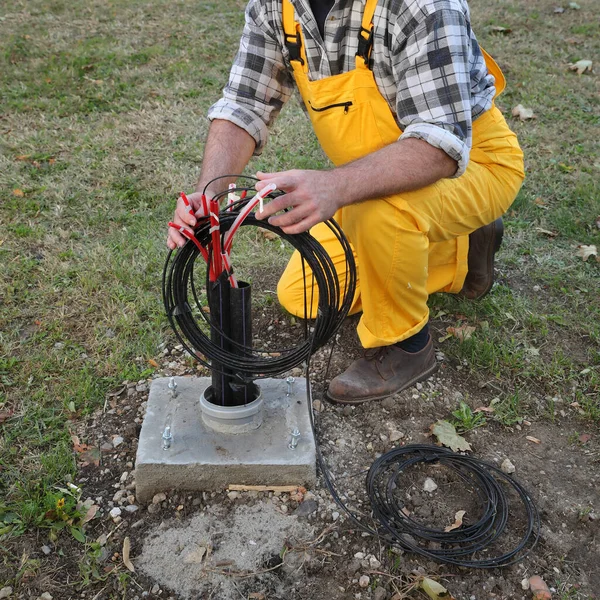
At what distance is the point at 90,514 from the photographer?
2404mm

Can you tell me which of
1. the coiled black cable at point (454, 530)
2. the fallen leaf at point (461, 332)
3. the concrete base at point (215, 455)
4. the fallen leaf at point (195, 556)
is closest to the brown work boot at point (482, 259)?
the fallen leaf at point (461, 332)

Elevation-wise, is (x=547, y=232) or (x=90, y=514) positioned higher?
(x=90, y=514)

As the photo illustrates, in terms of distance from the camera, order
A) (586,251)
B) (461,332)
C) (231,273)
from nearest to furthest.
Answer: (231,273) → (461,332) → (586,251)

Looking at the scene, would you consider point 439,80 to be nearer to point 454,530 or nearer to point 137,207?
point 454,530

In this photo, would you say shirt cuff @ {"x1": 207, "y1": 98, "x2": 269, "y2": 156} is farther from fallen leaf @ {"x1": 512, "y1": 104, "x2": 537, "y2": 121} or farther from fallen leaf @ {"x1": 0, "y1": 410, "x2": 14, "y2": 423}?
fallen leaf @ {"x1": 512, "y1": 104, "x2": 537, "y2": 121}

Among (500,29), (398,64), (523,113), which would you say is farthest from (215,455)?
(500,29)

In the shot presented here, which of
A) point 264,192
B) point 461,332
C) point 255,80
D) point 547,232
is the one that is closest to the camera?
point 264,192

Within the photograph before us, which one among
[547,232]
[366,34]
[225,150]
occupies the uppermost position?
[366,34]

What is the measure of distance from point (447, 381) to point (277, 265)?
52.9 inches

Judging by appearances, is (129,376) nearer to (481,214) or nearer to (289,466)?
(289,466)

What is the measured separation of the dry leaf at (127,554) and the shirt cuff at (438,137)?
1772 millimetres

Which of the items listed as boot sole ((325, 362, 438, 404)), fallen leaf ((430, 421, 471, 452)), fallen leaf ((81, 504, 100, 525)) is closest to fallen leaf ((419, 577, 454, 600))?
fallen leaf ((430, 421, 471, 452))

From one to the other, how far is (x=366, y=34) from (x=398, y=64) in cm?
18

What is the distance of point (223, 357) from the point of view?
2.34m
